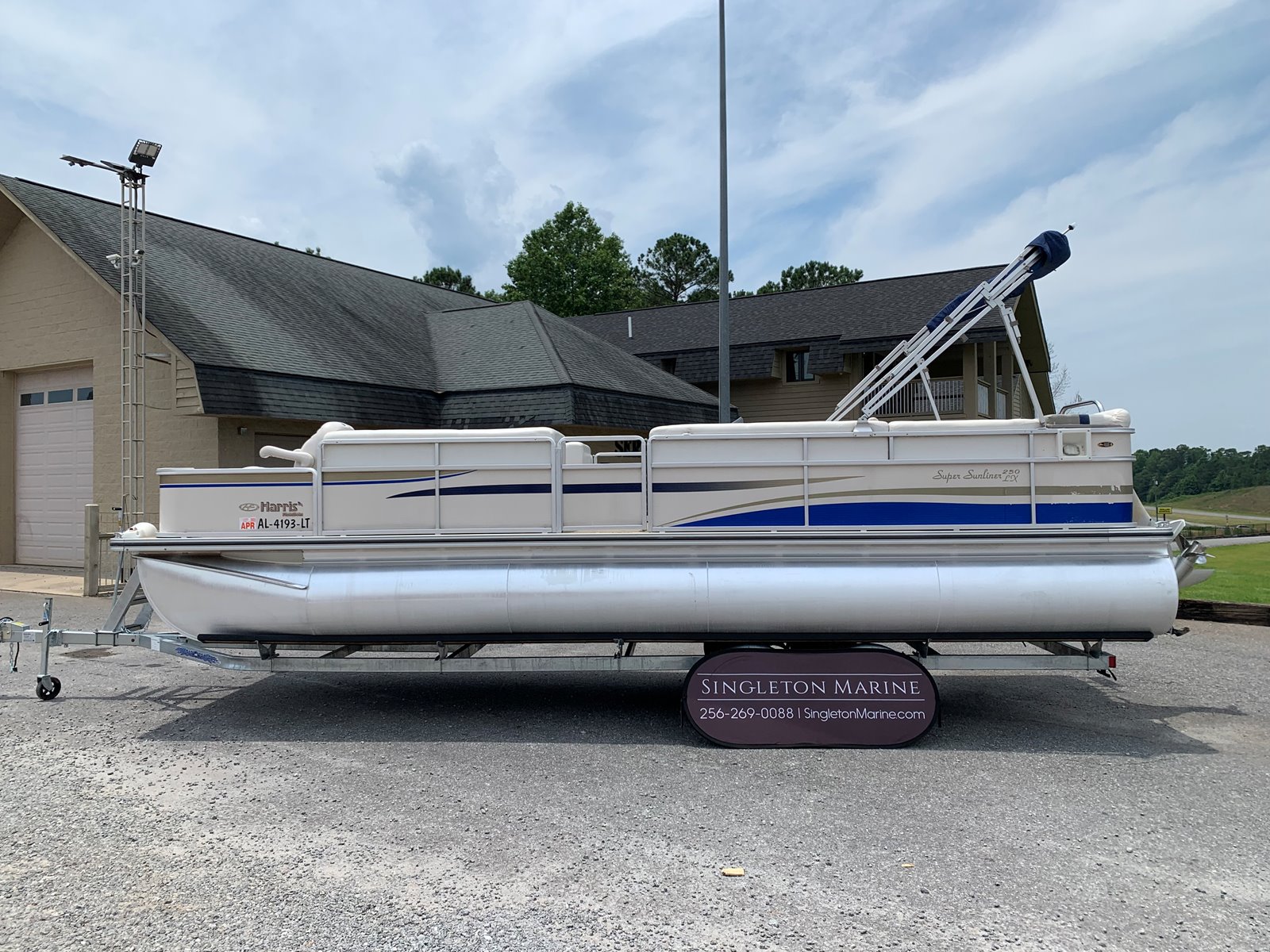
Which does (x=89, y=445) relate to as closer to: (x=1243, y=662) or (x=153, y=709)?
(x=153, y=709)

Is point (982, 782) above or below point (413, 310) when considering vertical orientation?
below

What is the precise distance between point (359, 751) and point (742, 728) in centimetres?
271

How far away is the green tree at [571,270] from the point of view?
147 feet

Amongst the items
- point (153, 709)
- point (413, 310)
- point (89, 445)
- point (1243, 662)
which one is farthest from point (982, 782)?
point (413, 310)

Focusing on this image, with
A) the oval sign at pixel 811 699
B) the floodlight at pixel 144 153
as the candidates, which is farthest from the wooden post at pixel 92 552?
the oval sign at pixel 811 699

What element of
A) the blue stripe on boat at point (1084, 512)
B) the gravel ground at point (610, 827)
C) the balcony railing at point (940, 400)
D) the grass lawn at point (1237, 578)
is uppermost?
the balcony railing at point (940, 400)

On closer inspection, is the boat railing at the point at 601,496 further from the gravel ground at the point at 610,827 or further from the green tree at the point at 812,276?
the green tree at the point at 812,276

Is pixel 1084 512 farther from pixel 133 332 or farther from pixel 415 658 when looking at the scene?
pixel 133 332

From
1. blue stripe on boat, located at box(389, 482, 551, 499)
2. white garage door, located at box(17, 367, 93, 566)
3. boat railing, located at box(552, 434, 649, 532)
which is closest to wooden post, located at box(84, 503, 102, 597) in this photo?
white garage door, located at box(17, 367, 93, 566)

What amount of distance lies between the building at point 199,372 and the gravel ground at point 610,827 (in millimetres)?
7325

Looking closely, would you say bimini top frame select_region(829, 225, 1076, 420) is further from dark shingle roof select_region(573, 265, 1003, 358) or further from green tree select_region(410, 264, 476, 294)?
green tree select_region(410, 264, 476, 294)

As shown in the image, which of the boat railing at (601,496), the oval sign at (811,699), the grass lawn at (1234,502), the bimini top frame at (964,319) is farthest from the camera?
the grass lawn at (1234,502)

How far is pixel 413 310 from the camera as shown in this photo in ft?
70.9

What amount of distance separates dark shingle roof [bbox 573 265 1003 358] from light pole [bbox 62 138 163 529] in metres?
14.6
